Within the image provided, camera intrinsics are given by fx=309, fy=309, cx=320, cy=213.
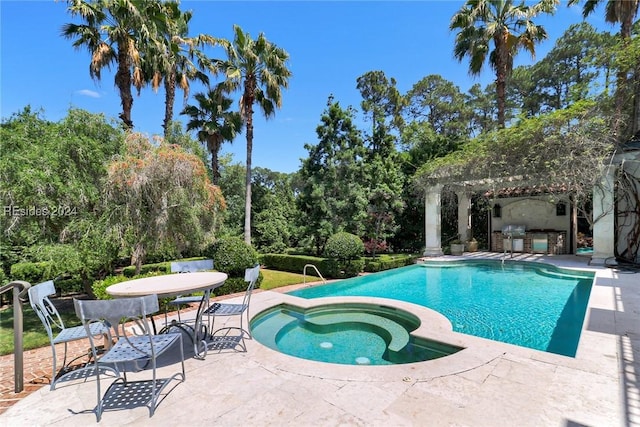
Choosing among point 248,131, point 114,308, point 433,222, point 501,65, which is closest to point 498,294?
point 433,222

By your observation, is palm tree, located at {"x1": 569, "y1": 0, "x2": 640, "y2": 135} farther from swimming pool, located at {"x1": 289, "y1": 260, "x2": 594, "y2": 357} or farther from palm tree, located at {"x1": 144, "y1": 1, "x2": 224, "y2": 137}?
palm tree, located at {"x1": 144, "y1": 1, "x2": 224, "y2": 137}

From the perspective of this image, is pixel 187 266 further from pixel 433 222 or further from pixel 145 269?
pixel 433 222

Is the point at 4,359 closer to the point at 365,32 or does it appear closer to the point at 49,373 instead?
the point at 49,373

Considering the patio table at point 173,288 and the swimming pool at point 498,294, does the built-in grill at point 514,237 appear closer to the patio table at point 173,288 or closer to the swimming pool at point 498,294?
the swimming pool at point 498,294

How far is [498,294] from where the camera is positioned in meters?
8.98

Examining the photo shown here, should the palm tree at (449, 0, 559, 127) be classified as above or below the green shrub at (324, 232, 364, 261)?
above

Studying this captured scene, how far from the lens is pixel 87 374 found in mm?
3781

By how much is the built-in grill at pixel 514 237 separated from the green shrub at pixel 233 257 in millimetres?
13591

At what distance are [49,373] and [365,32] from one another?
46.8 feet

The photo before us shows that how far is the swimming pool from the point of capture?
5.92m

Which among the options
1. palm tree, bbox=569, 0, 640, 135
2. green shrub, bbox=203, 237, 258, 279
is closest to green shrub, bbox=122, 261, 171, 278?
green shrub, bbox=203, 237, 258, 279

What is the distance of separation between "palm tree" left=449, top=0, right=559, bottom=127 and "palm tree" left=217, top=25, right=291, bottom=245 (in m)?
9.87

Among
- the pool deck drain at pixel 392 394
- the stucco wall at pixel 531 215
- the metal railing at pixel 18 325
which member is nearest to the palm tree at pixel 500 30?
the stucco wall at pixel 531 215

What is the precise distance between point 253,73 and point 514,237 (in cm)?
1588
